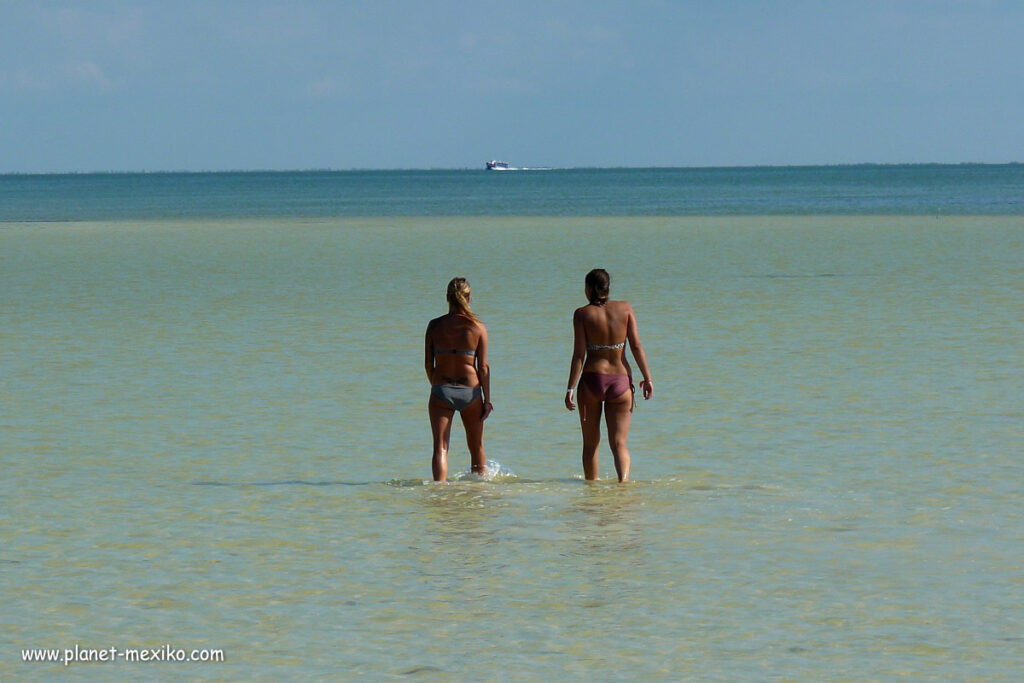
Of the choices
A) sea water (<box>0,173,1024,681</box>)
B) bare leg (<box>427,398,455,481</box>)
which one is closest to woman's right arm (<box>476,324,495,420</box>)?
bare leg (<box>427,398,455,481</box>)

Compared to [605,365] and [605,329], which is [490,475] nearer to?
[605,365]

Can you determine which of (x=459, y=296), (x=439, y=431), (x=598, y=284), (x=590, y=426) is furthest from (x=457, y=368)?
(x=598, y=284)

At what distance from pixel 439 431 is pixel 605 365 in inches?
49.4

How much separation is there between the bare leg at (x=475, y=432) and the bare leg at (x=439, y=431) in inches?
4.8

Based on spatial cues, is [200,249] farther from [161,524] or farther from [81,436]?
[161,524]

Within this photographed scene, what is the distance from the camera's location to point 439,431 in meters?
11.4

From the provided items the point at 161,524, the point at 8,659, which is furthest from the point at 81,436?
the point at 8,659

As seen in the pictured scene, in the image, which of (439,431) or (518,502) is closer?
(518,502)

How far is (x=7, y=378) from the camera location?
704 inches

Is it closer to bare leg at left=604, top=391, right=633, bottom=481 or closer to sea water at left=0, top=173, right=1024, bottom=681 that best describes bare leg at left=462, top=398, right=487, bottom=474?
sea water at left=0, top=173, right=1024, bottom=681

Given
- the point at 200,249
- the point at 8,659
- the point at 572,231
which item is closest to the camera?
the point at 8,659

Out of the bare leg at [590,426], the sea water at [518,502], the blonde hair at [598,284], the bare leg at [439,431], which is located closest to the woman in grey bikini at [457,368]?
the bare leg at [439,431]

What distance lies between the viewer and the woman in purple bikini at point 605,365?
36.0 ft

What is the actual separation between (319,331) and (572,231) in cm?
3928
